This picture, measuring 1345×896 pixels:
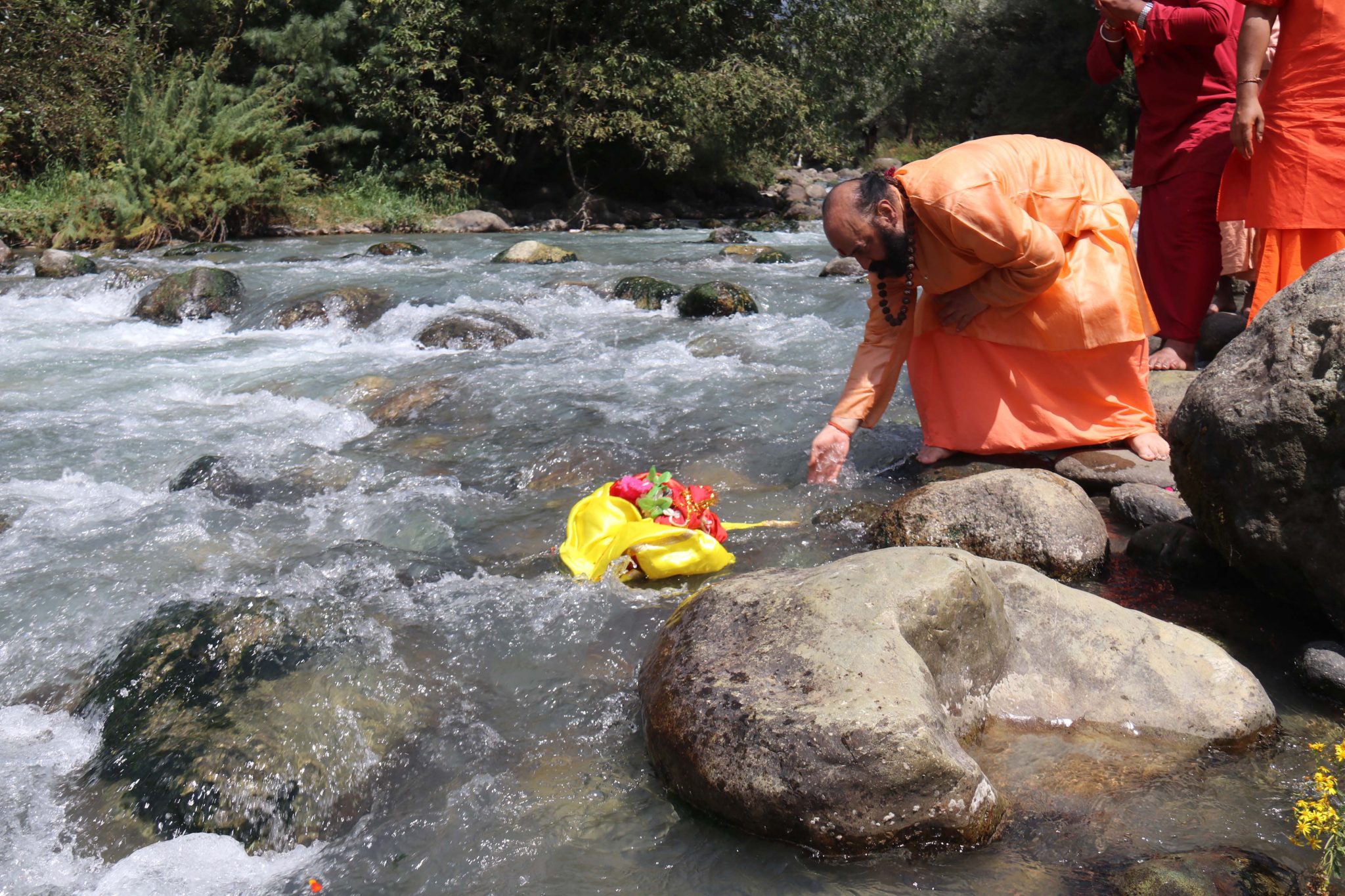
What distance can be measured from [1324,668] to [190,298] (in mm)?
9670

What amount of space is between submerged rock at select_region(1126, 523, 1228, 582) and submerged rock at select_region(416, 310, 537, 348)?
553cm

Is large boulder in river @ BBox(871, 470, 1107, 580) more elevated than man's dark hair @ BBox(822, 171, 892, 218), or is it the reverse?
man's dark hair @ BBox(822, 171, 892, 218)

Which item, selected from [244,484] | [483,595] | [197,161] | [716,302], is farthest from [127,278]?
[483,595]

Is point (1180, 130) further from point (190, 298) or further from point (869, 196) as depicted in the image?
point (190, 298)

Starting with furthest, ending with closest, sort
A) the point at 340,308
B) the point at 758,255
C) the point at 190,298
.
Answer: the point at 758,255 < the point at 190,298 < the point at 340,308

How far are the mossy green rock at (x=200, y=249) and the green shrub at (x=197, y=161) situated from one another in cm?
81

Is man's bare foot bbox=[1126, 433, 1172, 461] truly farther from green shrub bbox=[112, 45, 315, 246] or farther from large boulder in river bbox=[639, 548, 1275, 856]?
green shrub bbox=[112, 45, 315, 246]

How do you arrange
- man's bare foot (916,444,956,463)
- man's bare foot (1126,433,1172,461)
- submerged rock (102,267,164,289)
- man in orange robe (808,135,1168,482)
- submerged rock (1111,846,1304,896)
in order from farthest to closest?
submerged rock (102,267,164,289)
man's bare foot (916,444,956,463)
man's bare foot (1126,433,1172,461)
man in orange robe (808,135,1168,482)
submerged rock (1111,846,1304,896)

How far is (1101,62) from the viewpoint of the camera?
206 inches

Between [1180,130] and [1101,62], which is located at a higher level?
[1101,62]

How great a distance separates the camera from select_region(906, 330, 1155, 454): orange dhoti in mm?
4344

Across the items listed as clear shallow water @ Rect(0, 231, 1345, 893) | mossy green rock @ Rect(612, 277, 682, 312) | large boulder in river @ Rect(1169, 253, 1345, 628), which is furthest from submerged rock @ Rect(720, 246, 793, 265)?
large boulder in river @ Rect(1169, 253, 1345, 628)

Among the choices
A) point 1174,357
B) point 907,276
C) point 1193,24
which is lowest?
point 1174,357

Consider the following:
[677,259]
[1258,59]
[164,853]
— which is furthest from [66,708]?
[677,259]
